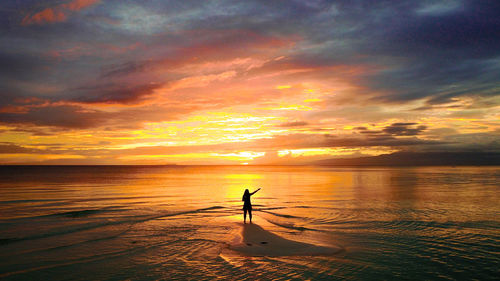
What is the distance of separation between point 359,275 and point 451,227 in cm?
1358

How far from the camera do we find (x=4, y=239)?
62.0 feet

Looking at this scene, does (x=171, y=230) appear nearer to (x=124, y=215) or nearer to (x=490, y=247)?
(x=124, y=215)

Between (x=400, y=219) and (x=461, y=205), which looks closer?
(x=400, y=219)

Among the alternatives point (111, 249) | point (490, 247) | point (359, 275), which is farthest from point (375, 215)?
point (111, 249)

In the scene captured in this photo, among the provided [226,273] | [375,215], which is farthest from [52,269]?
[375,215]

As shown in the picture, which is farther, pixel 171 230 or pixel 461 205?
pixel 461 205

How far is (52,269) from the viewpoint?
13.4m

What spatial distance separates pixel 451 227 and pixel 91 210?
32.8 m

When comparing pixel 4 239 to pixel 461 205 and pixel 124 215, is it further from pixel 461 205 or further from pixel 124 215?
pixel 461 205

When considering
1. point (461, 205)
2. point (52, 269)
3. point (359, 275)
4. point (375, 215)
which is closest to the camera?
point (359, 275)

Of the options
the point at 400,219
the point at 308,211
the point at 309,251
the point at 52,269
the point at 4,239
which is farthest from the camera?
the point at 308,211

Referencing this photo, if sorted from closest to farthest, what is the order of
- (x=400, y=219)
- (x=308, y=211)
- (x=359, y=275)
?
1. (x=359, y=275)
2. (x=400, y=219)
3. (x=308, y=211)

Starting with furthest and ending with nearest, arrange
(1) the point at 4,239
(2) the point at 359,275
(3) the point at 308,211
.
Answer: (3) the point at 308,211
(1) the point at 4,239
(2) the point at 359,275

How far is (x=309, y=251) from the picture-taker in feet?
51.7
